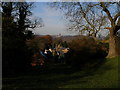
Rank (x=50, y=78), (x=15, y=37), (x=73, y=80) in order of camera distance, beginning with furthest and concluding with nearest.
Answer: (x=15, y=37)
(x=50, y=78)
(x=73, y=80)

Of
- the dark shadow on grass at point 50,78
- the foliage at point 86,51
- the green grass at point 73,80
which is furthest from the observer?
the foliage at point 86,51

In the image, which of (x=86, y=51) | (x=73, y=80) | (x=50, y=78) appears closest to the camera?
(x=73, y=80)

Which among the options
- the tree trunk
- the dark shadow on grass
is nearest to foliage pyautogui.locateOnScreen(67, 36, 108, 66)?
the dark shadow on grass

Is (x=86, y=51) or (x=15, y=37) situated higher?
(x=15, y=37)

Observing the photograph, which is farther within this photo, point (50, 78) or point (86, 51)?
point (86, 51)

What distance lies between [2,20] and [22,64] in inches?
190

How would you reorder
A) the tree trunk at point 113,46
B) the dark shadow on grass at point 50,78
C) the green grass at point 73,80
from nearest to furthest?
the green grass at point 73,80, the dark shadow on grass at point 50,78, the tree trunk at point 113,46

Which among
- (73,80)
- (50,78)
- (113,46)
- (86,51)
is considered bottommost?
(50,78)

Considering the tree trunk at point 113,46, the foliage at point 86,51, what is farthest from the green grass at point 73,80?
the tree trunk at point 113,46

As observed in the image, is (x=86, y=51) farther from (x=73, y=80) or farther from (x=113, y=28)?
(x=73, y=80)

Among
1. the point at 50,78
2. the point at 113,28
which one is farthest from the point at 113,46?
the point at 50,78

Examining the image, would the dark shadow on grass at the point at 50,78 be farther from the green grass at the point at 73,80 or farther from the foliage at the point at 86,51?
the foliage at the point at 86,51

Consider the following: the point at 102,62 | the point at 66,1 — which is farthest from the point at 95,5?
the point at 102,62

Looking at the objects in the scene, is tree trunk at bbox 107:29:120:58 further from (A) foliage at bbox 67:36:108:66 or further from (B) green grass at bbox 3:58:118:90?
(B) green grass at bbox 3:58:118:90
